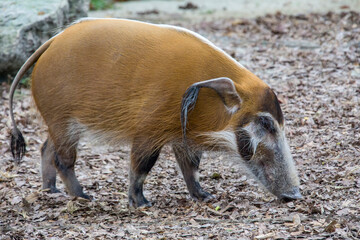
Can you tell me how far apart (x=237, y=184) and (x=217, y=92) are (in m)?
1.27

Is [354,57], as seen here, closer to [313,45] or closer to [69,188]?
[313,45]

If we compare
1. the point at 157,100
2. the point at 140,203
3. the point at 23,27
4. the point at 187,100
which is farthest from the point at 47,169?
the point at 23,27

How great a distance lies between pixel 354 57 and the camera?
7.97 m

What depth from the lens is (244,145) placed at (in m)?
4.34

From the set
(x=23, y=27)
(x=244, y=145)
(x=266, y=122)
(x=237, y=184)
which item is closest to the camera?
(x=266, y=122)

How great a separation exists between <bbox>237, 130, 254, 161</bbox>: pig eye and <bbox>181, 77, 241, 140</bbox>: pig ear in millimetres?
203

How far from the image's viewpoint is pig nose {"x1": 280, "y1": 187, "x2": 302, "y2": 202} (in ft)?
14.0

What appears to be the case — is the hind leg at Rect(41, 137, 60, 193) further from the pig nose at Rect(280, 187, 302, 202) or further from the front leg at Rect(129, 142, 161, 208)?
the pig nose at Rect(280, 187, 302, 202)

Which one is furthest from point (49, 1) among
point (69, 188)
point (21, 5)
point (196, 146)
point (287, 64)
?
point (196, 146)

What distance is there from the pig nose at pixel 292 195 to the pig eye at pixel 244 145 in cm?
41

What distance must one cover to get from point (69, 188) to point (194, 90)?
1621 millimetres

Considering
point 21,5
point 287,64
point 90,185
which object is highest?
point 21,5

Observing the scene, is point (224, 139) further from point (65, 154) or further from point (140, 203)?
point (65, 154)

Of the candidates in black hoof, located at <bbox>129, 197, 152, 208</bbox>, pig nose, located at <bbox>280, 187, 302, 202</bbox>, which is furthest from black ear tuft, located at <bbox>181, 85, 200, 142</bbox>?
pig nose, located at <bbox>280, 187, 302, 202</bbox>
